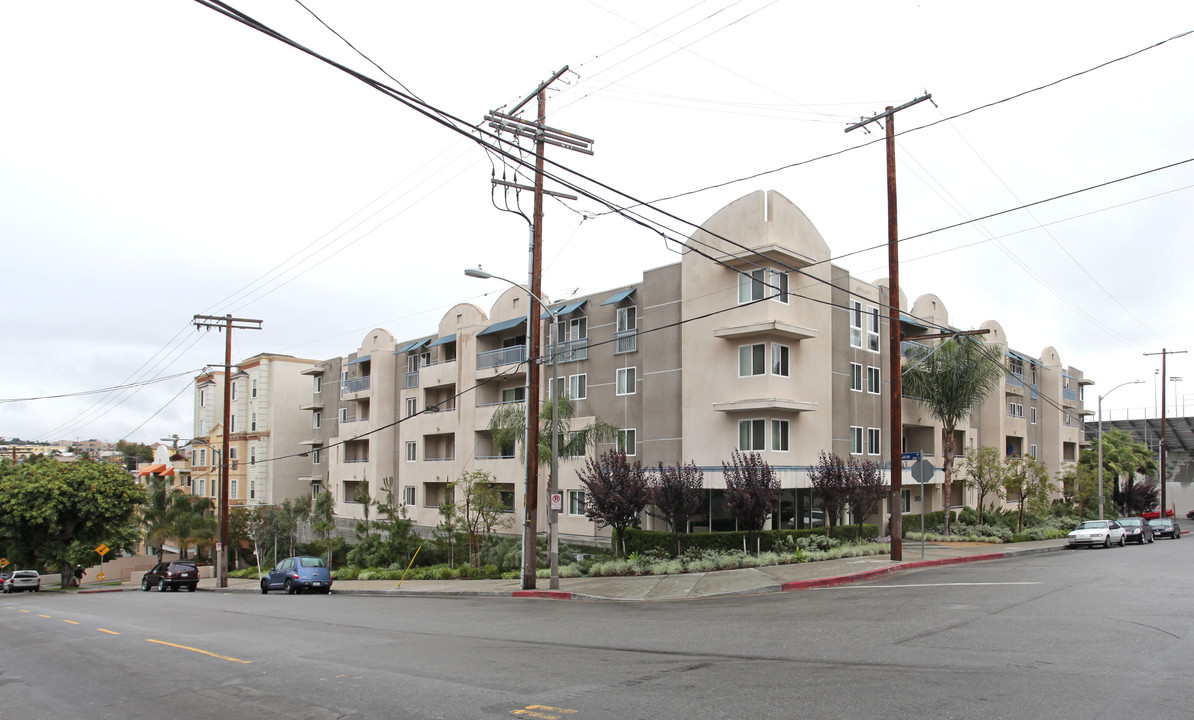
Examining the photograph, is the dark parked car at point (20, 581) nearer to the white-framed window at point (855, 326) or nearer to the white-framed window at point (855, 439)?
the white-framed window at point (855, 439)

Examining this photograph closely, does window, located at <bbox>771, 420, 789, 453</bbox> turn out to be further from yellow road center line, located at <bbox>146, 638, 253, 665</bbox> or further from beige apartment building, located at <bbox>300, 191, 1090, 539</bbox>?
yellow road center line, located at <bbox>146, 638, 253, 665</bbox>

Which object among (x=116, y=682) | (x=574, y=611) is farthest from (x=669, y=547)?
(x=116, y=682)

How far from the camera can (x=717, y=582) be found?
68.1 feet

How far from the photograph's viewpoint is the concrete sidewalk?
19641 mm

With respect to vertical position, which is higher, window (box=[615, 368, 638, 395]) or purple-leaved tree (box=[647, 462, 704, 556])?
window (box=[615, 368, 638, 395])

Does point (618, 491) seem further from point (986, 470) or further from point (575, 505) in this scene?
point (986, 470)

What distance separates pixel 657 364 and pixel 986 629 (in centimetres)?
2186

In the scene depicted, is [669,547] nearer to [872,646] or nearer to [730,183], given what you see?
[730,183]

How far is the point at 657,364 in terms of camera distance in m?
32.8

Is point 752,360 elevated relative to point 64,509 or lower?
elevated

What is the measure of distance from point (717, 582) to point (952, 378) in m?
21.4

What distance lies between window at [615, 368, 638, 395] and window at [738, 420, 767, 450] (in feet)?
18.7

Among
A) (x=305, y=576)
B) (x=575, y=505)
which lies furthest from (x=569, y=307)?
(x=305, y=576)

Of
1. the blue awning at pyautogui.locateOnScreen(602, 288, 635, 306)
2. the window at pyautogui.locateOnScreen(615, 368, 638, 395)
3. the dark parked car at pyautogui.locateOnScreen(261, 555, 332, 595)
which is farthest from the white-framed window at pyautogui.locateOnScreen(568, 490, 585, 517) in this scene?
the dark parked car at pyautogui.locateOnScreen(261, 555, 332, 595)
